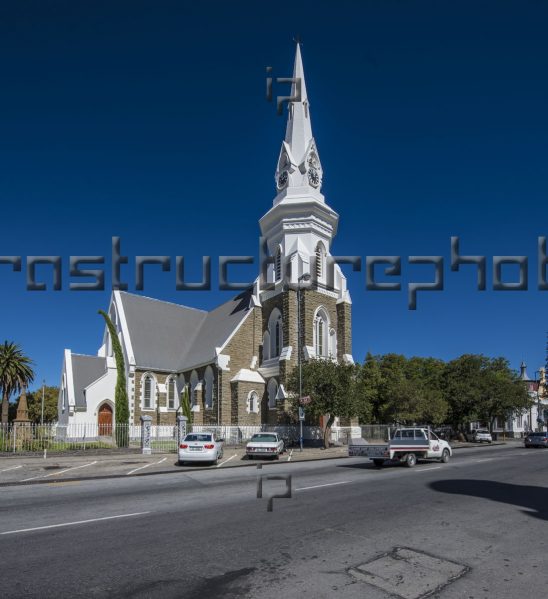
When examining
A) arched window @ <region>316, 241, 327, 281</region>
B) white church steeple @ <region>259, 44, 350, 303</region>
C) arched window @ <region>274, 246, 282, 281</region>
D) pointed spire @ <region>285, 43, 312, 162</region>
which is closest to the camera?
white church steeple @ <region>259, 44, 350, 303</region>

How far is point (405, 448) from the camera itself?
20234mm

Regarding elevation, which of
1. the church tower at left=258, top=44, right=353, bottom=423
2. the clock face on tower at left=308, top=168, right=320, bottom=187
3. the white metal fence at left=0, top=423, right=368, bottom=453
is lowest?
the white metal fence at left=0, top=423, right=368, bottom=453

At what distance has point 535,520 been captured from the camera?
9.44 m

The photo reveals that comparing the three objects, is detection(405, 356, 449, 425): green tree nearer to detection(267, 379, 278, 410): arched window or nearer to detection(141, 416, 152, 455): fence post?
detection(267, 379, 278, 410): arched window

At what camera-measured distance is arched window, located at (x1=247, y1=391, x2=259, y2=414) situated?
36.8m

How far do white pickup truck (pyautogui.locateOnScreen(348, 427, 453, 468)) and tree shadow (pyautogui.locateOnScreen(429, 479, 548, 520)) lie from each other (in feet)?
15.4

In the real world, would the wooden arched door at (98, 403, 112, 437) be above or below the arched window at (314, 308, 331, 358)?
below

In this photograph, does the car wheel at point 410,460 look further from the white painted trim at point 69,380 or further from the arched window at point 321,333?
the white painted trim at point 69,380

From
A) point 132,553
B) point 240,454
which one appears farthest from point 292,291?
point 132,553

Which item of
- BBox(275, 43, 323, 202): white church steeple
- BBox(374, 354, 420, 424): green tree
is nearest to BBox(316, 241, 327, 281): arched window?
BBox(275, 43, 323, 202): white church steeple

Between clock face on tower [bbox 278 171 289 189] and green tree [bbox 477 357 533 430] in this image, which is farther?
green tree [bbox 477 357 533 430]

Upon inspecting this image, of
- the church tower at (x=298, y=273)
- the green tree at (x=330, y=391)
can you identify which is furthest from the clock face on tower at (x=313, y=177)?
the green tree at (x=330, y=391)

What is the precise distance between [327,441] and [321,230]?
1603 centimetres

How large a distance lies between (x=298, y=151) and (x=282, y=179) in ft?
8.31
